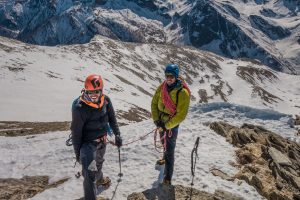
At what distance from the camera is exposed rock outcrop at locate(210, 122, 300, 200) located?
1423 centimetres

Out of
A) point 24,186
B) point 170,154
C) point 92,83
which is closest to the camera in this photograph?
point 92,83

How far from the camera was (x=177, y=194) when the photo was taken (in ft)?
44.1

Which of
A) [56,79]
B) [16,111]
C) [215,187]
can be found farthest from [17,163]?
[56,79]

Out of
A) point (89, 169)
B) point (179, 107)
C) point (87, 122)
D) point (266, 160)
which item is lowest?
point (266, 160)

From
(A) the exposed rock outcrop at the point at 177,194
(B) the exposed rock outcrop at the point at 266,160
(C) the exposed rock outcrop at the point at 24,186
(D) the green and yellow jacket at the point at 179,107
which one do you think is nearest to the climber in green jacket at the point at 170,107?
(D) the green and yellow jacket at the point at 179,107

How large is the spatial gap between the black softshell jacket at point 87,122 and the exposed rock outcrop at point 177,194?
2.86 meters

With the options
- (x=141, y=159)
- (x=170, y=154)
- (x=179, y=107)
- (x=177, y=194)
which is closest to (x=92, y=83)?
(x=179, y=107)

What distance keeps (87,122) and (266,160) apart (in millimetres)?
9030

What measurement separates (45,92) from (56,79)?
54.2 feet

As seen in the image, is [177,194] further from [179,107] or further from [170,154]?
[179,107]

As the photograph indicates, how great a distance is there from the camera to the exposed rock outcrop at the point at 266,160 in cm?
1423

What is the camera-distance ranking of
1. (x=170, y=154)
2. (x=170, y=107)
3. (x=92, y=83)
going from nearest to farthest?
(x=92, y=83)
(x=170, y=107)
(x=170, y=154)

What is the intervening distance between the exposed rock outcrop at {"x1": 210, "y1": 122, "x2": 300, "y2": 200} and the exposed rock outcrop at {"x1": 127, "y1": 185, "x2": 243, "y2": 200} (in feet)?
5.22

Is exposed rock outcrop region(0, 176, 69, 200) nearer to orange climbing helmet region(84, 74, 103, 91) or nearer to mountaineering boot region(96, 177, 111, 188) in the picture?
mountaineering boot region(96, 177, 111, 188)
